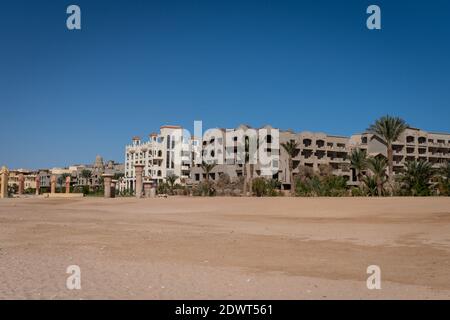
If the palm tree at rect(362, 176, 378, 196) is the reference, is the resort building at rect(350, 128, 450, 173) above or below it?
above

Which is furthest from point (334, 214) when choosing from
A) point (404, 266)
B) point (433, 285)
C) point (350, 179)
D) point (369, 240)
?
point (350, 179)

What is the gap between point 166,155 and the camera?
362 feet

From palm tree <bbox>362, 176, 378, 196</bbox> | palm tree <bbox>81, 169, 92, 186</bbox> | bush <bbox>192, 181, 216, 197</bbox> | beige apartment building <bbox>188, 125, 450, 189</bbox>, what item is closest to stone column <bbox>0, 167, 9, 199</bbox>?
bush <bbox>192, 181, 216, 197</bbox>

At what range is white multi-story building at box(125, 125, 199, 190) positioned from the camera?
109938mm

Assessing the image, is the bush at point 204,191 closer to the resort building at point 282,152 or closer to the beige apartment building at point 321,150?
the resort building at point 282,152

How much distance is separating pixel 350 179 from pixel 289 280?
289 ft

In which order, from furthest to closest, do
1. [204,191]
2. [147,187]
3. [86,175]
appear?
[86,175] < [204,191] < [147,187]

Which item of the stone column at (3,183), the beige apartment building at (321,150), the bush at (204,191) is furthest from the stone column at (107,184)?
the beige apartment building at (321,150)

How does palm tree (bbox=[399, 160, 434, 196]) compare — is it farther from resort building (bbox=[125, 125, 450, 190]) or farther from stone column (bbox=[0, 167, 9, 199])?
stone column (bbox=[0, 167, 9, 199])

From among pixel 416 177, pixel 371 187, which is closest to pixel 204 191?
pixel 371 187

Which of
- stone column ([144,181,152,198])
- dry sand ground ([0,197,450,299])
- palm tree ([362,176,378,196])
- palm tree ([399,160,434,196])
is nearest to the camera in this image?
dry sand ground ([0,197,450,299])

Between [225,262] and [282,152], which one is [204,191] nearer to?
[282,152]
